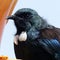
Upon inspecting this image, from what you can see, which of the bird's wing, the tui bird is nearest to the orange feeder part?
the tui bird

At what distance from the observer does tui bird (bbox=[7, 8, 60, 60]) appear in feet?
2.73

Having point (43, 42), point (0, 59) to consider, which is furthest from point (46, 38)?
point (0, 59)

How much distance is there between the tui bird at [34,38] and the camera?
0.83 m

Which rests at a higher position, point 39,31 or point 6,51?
point 39,31

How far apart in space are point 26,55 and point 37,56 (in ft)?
0.11

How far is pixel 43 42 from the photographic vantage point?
0.84m

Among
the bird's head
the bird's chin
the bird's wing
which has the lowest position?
the bird's wing

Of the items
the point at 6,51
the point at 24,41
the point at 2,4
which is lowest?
the point at 6,51

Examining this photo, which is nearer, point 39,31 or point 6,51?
point 39,31

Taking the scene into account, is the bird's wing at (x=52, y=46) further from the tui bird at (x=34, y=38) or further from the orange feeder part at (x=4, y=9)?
the orange feeder part at (x=4, y=9)

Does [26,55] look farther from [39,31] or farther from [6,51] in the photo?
[6,51]

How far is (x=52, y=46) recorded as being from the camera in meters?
0.84

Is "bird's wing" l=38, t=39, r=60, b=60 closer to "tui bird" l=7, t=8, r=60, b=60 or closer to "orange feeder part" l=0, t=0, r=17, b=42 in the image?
"tui bird" l=7, t=8, r=60, b=60

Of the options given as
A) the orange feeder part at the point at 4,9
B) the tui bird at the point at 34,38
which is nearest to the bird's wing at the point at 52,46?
the tui bird at the point at 34,38
